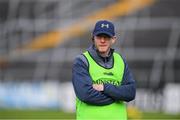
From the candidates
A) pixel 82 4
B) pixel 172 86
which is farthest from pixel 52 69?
pixel 172 86

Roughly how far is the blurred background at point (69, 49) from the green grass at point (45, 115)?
3 centimetres

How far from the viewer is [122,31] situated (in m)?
20.5

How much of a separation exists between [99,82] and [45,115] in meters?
11.9

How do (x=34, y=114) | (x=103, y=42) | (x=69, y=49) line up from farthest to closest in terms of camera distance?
(x=69, y=49) → (x=34, y=114) → (x=103, y=42)

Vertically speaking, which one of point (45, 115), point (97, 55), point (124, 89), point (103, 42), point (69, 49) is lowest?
point (45, 115)

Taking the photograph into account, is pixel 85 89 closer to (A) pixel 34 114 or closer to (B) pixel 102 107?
(B) pixel 102 107

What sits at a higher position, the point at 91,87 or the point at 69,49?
the point at 91,87

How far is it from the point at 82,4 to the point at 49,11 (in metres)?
0.99

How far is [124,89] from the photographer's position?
5.74m

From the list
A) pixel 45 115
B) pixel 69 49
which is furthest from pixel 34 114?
pixel 69 49

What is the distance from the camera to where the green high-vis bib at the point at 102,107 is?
5660 millimetres

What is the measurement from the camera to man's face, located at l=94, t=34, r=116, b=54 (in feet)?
18.4

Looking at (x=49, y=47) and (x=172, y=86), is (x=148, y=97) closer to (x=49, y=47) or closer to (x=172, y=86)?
(x=172, y=86)

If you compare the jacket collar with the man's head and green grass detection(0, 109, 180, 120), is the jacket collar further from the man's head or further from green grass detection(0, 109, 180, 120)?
green grass detection(0, 109, 180, 120)
